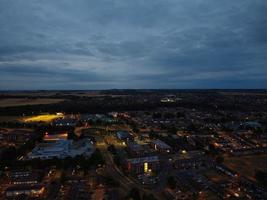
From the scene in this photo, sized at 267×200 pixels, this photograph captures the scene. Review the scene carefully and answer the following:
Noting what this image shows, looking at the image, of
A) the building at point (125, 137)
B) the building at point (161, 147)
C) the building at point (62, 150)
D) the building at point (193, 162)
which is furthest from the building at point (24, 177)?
the building at point (125, 137)

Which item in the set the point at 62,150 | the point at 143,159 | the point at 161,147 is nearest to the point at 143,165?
the point at 143,159

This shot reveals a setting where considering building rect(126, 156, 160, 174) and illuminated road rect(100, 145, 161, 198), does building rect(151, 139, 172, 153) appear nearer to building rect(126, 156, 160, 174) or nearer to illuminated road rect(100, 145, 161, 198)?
building rect(126, 156, 160, 174)

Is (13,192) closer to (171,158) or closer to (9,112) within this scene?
(171,158)

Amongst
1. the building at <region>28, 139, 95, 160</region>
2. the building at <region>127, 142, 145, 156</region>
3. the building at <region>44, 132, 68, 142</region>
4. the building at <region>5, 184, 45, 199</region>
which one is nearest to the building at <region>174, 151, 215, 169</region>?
the building at <region>127, 142, 145, 156</region>

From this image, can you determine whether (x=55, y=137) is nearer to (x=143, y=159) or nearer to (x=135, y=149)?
(x=135, y=149)

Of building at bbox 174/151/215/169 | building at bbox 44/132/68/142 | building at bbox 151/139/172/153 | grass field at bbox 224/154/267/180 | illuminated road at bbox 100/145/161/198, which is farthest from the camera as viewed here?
building at bbox 44/132/68/142

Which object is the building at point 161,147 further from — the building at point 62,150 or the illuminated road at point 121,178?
the building at point 62,150
